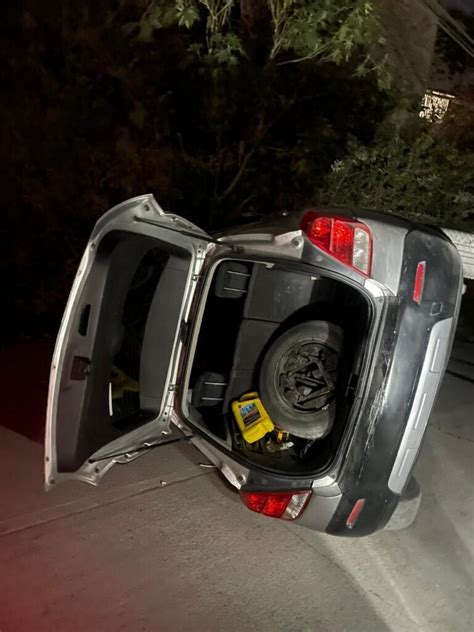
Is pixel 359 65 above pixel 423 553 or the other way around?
above

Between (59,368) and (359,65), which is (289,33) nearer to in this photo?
(359,65)

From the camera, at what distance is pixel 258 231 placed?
3.06 m

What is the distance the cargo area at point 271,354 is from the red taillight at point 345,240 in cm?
35

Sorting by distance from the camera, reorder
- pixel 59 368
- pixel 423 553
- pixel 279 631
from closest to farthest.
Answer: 1. pixel 279 631
2. pixel 59 368
3. pixel 423 553

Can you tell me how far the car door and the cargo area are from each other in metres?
0.23

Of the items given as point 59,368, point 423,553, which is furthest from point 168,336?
point 423,553

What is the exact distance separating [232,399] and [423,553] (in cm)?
140

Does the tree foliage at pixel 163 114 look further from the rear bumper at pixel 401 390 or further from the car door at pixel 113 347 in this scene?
the rear bumper at pixel 401 390

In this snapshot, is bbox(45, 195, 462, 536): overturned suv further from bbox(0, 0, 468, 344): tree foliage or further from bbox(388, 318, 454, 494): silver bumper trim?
bbox(0, 0, 468, 344): tree foliage

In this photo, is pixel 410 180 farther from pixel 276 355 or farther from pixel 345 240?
pixel 345 240

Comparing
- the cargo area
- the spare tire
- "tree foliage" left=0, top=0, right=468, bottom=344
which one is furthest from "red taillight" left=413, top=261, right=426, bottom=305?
"tree foliage" left=0, top=0, right=468, bottom=344

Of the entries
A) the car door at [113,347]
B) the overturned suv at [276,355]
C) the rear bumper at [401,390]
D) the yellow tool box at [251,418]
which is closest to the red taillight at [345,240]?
the overturned suv at [276,355]

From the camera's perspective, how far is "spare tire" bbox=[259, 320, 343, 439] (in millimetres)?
3254

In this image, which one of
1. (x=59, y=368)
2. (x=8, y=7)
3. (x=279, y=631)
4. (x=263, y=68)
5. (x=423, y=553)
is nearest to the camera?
(x=279, y=631)
